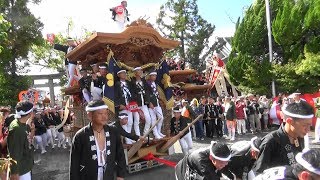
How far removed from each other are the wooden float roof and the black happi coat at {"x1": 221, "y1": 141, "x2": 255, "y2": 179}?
417 centimetres

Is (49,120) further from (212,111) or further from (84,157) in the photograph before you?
(84,157)

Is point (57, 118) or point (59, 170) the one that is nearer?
point (59, 170)

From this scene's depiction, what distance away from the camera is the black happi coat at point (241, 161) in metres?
4.18

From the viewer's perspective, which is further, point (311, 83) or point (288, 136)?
point (311, 83)

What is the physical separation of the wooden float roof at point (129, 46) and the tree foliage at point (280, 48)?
9.48m

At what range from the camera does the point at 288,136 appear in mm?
3350

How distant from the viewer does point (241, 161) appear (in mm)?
4215

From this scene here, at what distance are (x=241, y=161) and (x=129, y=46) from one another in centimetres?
492

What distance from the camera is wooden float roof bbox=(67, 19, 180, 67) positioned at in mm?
7603

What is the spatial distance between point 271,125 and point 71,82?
9.41m

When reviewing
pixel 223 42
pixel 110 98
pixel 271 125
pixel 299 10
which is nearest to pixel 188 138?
pixel 110 98

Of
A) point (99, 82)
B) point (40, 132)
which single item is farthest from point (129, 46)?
point (40, 132)

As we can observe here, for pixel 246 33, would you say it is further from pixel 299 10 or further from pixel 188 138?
pixel 188 138

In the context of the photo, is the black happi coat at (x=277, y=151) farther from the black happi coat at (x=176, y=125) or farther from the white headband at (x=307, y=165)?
the black happi coat at (x=176, y=125)
